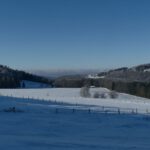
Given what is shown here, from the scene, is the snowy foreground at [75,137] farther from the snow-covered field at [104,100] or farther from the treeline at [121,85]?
the treeline at [121,85]

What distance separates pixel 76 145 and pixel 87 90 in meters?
102

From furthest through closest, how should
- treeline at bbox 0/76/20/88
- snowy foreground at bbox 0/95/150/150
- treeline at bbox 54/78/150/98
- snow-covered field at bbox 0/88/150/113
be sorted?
treeline at bbox 0/76/20/88
treeline at bbox 54/78/150/98
snow-covered field at bbox 0/88/150/113
snowy foreground at bbox 0/95/150/150

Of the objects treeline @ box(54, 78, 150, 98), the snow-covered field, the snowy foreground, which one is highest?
treeline @ box(54, 78, 150, 98)

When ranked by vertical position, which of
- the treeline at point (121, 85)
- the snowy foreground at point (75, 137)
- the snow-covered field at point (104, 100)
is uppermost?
the treeline at point (121, 85)

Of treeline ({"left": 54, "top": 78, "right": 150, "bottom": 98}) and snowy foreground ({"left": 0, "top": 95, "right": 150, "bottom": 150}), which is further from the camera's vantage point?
treeline ({"left": 54, "top": 78, "right": 150, "bottom": 98})

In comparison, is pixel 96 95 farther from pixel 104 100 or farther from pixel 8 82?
pixel 8 82

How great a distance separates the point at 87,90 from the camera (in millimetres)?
125875

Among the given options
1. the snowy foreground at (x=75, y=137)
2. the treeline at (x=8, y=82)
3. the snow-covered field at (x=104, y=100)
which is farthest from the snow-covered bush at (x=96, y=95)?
the snowy foreground at (x=75, y=137)

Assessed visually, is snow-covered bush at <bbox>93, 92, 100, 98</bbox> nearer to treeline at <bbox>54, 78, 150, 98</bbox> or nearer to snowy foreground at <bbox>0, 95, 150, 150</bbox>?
treeline at <bbox>54, 78, 150, 98</bbox>

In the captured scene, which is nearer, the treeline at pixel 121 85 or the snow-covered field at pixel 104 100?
the snow-covered field at pixel 104 100

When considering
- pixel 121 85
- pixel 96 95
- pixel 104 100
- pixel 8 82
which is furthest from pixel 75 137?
pixel 8 82

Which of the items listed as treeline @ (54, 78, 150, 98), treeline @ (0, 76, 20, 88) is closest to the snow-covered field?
treeline @ (54, 78, 150, 98)

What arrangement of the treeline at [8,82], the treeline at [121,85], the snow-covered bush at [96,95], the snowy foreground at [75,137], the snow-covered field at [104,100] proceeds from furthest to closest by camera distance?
the treeline at [8,82], the treeline at [121,85], the snow-covered bush at [96,95], the snow-covered field at [104,100], the snowy foreground at [75,137]

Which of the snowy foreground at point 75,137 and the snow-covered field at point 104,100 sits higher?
the snow-covered field at point 104,100
